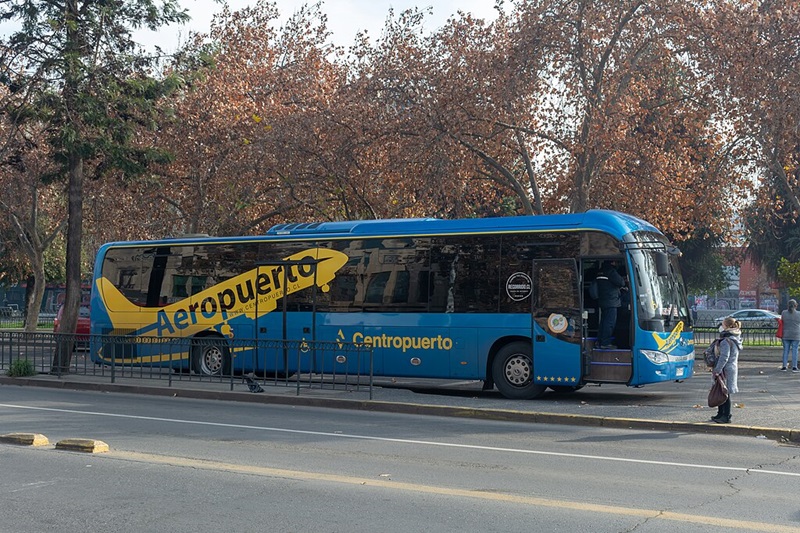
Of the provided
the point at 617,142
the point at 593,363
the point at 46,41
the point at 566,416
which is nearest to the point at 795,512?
the point at 566,416

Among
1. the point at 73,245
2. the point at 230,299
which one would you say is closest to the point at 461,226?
the point at 230,299

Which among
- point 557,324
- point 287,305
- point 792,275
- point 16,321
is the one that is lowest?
point 557,324

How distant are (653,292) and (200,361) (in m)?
8.88

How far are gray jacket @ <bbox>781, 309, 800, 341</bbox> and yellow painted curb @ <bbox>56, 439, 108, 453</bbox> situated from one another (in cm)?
1802

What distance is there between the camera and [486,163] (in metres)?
26.6

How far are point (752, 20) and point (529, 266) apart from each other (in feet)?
31.7

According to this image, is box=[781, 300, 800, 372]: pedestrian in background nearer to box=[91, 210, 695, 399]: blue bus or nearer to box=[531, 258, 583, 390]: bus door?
box=[91, 210, 695, 399]: blue bus

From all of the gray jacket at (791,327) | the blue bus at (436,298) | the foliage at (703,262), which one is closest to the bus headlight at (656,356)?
the blue bus at (436,298)

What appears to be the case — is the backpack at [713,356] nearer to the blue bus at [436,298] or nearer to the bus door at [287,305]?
the blue bus at [436,298]

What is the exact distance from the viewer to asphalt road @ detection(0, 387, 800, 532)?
7234 millimetres

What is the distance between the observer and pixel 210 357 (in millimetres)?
19500

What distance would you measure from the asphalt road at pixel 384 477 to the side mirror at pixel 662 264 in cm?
432

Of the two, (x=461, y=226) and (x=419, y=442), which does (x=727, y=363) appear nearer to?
(x=419, y=442)

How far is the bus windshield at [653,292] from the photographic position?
1625 centimetres
